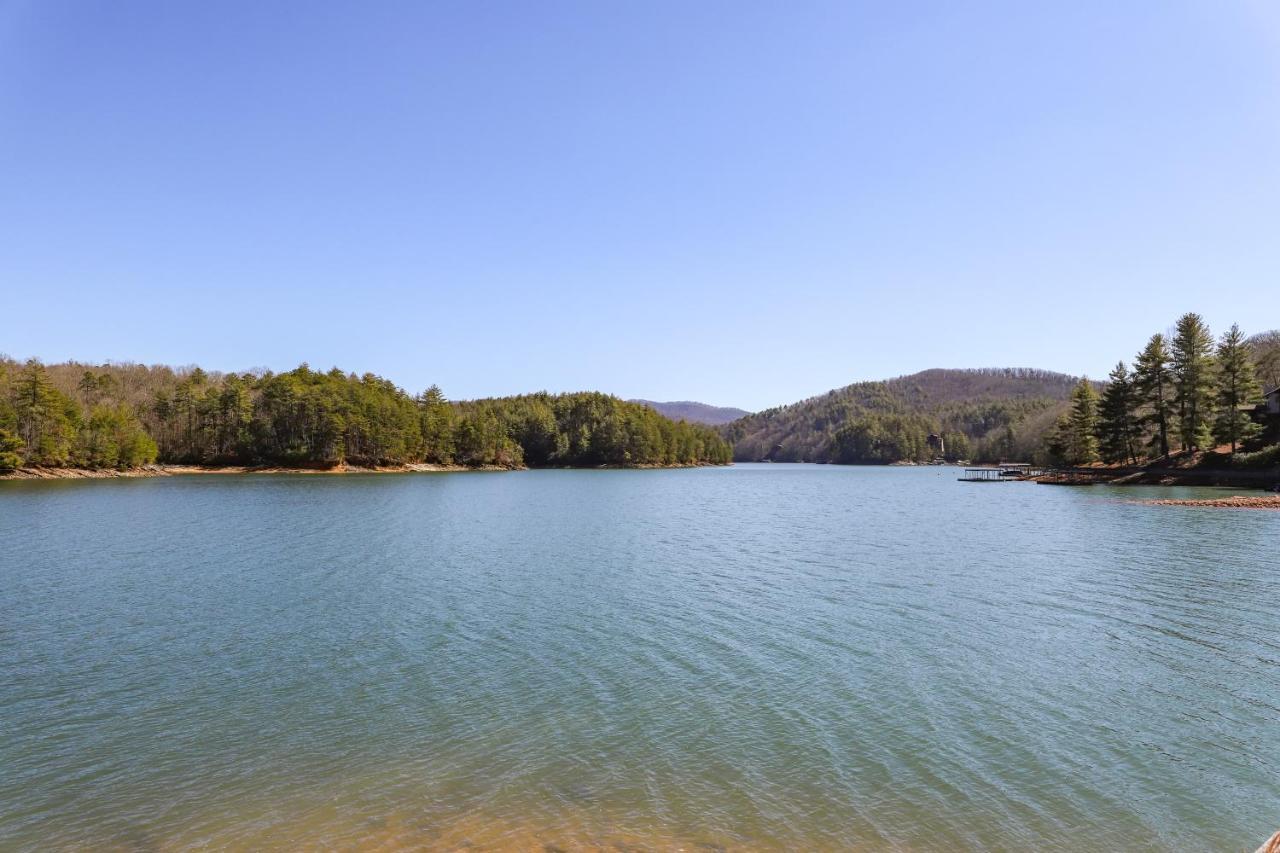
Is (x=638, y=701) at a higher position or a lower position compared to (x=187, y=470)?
lower

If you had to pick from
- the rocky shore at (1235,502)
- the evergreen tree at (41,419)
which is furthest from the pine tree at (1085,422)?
the evergreen tree at (41,419)

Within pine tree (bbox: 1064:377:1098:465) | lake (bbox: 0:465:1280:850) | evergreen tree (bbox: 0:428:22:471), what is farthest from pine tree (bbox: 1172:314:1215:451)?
evergreen tree (bbox: 0:428:22:471)

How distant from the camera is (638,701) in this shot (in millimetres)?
11711

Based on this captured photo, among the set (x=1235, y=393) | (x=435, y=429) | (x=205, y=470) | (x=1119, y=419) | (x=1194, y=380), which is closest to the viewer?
(x=1235, y=393)

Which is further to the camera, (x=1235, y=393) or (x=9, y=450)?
(x=9, y=450)

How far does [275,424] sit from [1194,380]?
117753 millimetres

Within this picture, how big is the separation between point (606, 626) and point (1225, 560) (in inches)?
969

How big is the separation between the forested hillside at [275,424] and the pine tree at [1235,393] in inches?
4183

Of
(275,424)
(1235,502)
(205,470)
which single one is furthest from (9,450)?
(1235,502)

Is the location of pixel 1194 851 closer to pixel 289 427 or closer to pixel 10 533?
pixel 10 533

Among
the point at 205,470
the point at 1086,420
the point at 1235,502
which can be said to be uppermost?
the point at 1086,420

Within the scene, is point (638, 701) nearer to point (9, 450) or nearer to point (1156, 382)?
point (1156, 382)

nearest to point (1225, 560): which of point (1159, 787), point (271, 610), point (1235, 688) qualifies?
point (1235, 688)

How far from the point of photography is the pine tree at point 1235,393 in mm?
60438
